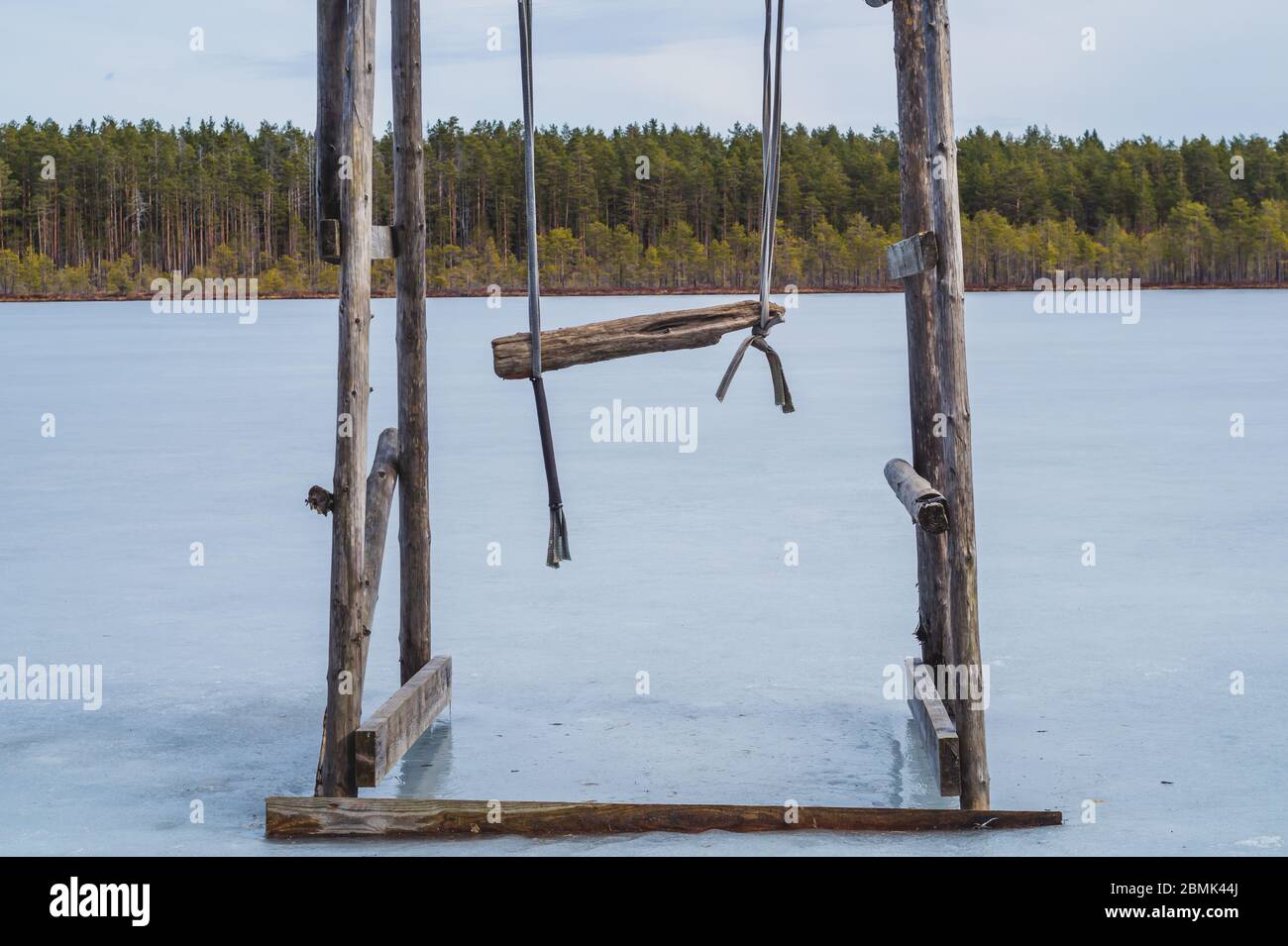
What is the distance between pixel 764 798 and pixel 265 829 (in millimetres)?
1771

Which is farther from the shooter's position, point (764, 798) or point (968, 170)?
point (968, 170)

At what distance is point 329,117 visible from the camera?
242 inches

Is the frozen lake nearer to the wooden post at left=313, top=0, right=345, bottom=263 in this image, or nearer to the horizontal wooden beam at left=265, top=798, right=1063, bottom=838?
the horizontal wooden beam at left=265, top=798, right=1063, bottom=838

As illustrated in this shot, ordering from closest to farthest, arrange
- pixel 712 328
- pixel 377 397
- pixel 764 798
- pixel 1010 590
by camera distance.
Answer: pixel 764 798 < pixel 712 328 < pixel 1010 590 < pixel 377 397

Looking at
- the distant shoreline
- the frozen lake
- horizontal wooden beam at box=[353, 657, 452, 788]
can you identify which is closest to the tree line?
the distant shoreline

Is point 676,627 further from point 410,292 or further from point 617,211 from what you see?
point 617,211

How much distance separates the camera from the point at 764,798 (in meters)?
6.15

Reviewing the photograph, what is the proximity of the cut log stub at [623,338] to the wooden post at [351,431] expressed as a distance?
0.63 m

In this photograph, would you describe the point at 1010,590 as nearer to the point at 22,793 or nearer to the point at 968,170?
the point at 22,793

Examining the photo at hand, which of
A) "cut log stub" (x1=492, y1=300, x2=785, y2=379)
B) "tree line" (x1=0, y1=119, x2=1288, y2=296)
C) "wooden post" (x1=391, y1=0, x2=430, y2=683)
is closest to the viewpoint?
"cut log stub" (x1=492, y1=300, x2=785, y2=379)

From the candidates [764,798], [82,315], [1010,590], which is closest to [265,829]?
[764,798]

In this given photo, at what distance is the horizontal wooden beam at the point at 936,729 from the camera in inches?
230

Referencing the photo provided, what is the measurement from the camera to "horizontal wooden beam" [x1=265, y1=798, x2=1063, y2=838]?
564 centimetres

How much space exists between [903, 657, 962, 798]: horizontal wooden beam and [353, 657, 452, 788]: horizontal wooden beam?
197 cm
